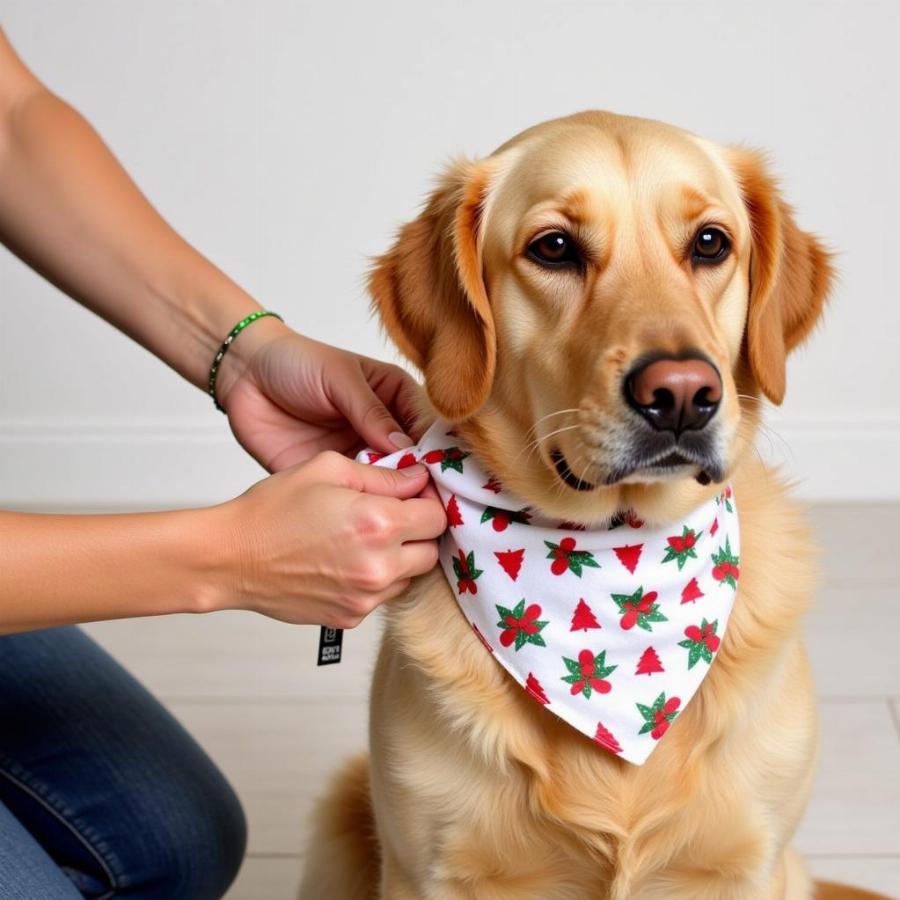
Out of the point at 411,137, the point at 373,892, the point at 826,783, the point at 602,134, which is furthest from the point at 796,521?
the point at 411,137

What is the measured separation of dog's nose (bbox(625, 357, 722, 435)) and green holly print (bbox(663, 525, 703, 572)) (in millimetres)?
202

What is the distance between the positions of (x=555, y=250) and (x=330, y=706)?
149 cm

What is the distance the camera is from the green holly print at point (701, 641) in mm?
1459

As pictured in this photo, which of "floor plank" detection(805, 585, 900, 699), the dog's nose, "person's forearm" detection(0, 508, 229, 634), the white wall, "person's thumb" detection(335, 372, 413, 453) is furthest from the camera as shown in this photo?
the white wall

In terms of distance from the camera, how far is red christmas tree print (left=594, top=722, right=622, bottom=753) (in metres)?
1.44

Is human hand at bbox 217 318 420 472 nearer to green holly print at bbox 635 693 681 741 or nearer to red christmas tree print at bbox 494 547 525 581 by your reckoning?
red christmas tree print at bbox 494 547 525 581

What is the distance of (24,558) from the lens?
1364mm

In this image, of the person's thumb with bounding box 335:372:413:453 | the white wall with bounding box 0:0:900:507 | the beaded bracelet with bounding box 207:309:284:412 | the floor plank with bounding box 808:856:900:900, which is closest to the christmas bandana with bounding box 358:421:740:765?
the person's thumb with bounding box 335:372:413:453

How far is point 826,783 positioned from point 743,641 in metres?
1.01

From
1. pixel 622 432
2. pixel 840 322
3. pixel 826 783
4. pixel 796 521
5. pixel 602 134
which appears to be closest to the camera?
pixel 622 432

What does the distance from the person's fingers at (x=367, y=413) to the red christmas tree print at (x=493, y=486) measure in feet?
0.42

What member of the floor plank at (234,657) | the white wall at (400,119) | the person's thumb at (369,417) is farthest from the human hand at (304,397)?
the white wall at (400,119)

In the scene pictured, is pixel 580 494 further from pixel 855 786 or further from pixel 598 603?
pixel 855 786

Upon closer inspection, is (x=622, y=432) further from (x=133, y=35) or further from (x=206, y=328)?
(x=133, y=35)
